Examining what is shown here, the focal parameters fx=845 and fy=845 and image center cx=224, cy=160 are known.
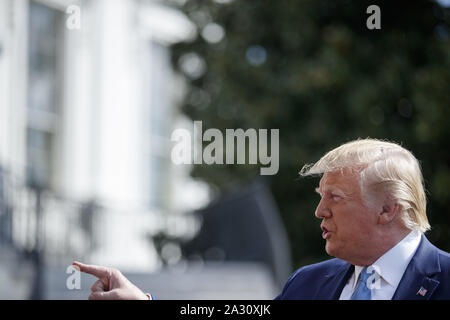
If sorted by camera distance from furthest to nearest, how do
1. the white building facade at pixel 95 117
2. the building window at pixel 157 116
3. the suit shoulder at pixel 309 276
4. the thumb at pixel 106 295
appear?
the building window at pixel 157 116 → the white building facade at pixel 95 117 → the suit shoulder at pixel 309 276 → the thumb at pixel 106 295

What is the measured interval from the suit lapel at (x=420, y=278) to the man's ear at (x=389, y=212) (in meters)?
0.14

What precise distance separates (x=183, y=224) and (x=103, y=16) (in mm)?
3312

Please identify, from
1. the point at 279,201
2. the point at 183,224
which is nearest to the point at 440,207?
the point at 279,201

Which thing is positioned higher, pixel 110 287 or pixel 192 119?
pixel 192 119

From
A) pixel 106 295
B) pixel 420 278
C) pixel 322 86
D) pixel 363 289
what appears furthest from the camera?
pixel 322 86

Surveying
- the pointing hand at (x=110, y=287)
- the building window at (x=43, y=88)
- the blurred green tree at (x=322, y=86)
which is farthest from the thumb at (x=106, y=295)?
the building window at (x=43, y=88)

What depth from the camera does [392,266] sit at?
2729 mm

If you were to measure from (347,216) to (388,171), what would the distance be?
20 cm

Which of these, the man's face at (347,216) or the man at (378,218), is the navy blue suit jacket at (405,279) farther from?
the man's face at (347,216)

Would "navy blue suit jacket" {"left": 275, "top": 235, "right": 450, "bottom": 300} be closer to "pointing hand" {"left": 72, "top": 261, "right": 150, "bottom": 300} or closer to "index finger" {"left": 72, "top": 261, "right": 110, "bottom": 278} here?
"pointing hand" {"left": 72, "top": 261, "right": 150, "bottom": 300}

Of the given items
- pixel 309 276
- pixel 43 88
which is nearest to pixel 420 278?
pixel 309 276

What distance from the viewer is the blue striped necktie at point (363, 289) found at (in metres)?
2.71

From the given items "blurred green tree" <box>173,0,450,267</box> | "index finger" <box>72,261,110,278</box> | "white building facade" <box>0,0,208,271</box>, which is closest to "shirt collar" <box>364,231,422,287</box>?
"index finger" <box>72,261,110,278</box>

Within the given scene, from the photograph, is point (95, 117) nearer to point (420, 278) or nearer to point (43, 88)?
point (43, 88)
